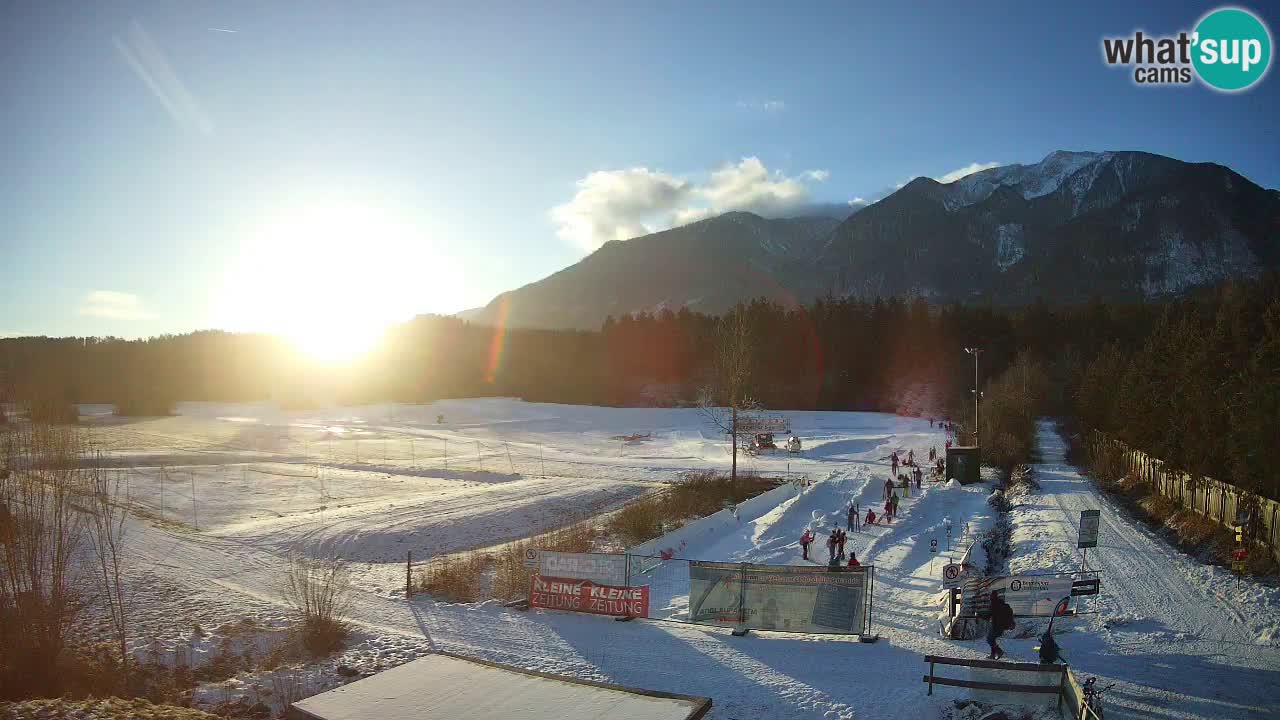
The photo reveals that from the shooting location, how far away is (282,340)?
150500 mm

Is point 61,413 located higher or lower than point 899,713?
higher

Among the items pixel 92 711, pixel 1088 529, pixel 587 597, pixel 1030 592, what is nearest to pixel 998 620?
pixel 1030 592

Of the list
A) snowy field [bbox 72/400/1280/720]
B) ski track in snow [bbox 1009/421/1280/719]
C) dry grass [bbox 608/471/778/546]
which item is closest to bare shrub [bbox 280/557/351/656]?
snowy field [bbox 72/400/1280/720]

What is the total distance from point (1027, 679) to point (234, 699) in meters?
13.7

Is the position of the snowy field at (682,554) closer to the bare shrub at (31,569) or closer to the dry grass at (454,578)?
the dry grass at (454,578)

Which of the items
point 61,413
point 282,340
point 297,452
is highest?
point 282,340

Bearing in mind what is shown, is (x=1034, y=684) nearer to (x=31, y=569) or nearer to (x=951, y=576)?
(x=951, y=576)

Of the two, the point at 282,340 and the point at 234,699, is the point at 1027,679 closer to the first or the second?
the point at 234,699

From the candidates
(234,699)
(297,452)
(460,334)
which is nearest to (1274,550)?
(234,699)

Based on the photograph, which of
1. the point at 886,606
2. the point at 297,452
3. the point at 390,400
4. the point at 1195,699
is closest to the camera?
the point at 1195,699

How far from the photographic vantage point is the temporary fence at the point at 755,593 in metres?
15.3

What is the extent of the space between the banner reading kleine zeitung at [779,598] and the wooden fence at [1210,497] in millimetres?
14426

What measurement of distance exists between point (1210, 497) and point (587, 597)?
24610 mm

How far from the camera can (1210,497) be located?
2559 cm
